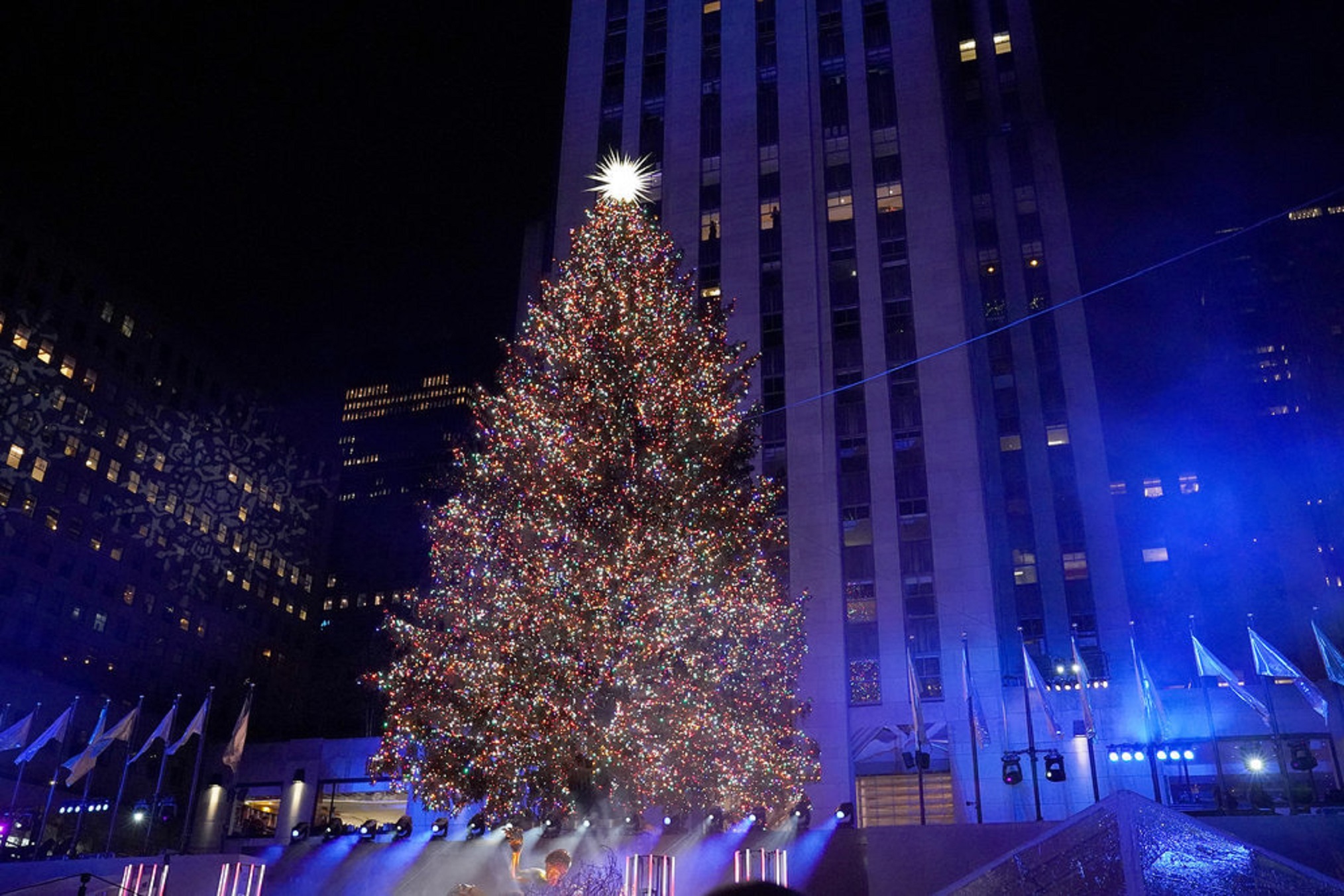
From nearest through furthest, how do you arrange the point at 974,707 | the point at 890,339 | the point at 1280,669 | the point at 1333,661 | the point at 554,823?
the point at 554,823 → the point at 1280,669 → the point at 1333,661 → the point at 974,707 → the point at 890,339


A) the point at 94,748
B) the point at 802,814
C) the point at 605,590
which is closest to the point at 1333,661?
the point at 802,814

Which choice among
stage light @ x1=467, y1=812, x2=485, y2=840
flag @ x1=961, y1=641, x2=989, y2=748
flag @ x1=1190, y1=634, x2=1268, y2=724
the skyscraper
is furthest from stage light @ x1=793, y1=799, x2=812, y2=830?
flag @ x1=1190, y1=634, x2=1268, y2=724

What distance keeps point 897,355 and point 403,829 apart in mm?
22281

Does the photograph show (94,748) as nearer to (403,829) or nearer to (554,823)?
(403,829)

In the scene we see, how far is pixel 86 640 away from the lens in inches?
2121

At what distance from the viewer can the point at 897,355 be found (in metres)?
34.4

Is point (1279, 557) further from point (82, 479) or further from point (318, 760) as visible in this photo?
point (82, 479)

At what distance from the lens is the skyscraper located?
3034 centimetres

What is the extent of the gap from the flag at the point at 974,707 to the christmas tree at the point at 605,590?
532 cm

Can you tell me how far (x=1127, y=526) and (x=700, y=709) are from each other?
43.6 m

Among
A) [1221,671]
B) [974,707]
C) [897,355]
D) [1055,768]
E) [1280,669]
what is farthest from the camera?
[897,355]

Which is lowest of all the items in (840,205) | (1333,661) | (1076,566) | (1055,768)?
(1055,768)

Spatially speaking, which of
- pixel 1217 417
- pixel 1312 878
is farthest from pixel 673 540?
pixel 1217 417

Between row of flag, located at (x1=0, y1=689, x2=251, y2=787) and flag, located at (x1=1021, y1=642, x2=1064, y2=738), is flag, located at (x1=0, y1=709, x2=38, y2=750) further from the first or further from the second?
flag, located at (x1=1021, y1=642, x2=1064, y2=738)
